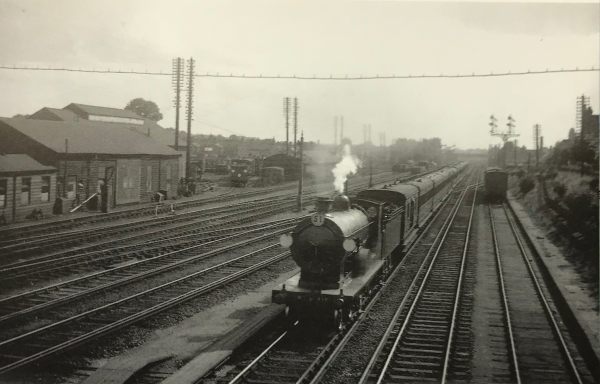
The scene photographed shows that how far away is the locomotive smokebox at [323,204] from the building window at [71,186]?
69.8ft

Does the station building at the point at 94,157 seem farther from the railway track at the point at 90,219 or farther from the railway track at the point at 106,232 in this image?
the railway track at the point at 106,232

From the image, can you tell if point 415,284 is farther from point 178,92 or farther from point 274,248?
point 178,92

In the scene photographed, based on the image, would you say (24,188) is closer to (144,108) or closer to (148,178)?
(148,178)

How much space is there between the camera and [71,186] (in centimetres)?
2927

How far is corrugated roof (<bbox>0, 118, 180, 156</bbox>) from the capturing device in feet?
94.7

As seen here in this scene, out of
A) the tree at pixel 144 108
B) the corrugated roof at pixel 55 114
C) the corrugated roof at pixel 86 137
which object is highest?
the tree at pixel 144 108

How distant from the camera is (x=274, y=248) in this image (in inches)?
828

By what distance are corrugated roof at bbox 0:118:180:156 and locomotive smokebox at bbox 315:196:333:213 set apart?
20701 mm

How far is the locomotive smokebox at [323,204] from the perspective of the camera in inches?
469

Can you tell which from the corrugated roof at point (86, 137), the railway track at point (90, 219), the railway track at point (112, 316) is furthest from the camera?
the corrugated roof at point (86, 137)

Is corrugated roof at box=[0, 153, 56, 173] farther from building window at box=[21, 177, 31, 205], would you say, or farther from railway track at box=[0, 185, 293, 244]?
railway track at box=[0, 185, 293, 244]

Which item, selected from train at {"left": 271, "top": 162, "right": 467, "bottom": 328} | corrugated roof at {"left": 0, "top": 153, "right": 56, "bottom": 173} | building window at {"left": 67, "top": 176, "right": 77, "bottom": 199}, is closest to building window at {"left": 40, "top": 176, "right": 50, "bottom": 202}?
corrugated roof at {"left": 0, "top": 153, "right": 56, "bottom": 173}

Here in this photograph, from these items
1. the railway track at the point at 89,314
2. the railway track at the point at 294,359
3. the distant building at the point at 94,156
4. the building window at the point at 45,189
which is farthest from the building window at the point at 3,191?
the railway track at the point at 294,359

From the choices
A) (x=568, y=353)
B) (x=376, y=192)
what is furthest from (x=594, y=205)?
(x=568, y=353)
